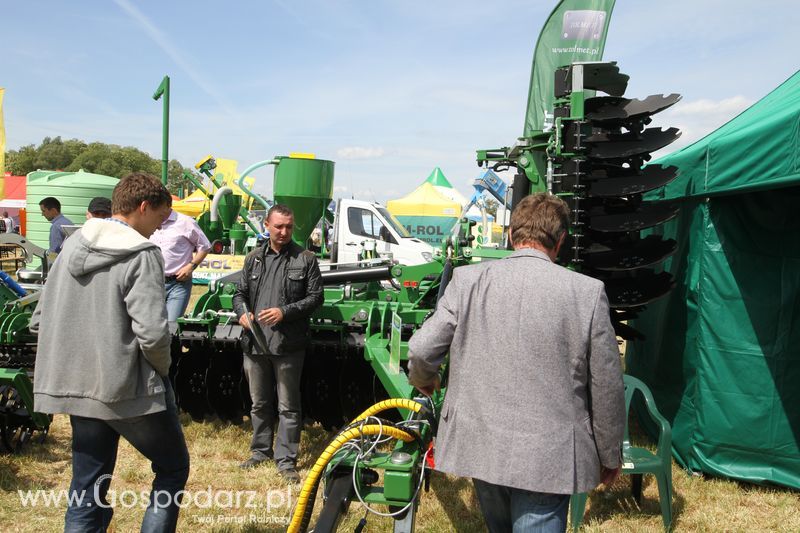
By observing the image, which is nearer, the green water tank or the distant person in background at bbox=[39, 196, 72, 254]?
the distant person in background at bbox=[39, 196, 72, 254]

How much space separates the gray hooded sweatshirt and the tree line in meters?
55.5

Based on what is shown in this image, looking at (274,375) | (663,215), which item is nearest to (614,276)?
(663,215)

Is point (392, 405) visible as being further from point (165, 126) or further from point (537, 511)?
point (165, 126)

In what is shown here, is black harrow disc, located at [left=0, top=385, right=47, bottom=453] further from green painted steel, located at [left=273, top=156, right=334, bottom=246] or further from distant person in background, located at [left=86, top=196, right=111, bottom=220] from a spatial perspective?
green painted steel, located at [left=273, top=156, right=334, bottom=246]

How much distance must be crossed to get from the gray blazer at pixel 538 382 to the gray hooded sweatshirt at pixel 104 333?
3.96ft

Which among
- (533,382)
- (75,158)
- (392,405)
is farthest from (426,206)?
(75,158)

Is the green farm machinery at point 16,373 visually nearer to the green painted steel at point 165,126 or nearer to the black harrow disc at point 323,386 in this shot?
the black harrow disc at point 323,386

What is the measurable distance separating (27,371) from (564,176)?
3682 millimetres

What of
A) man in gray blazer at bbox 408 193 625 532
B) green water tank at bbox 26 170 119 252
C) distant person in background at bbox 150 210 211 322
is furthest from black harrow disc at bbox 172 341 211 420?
green water tank at bbox 26 170 119 252

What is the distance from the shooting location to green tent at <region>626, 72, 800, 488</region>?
4.04 metres

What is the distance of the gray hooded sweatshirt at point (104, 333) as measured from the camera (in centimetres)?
238

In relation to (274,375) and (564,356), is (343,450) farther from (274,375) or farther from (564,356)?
(274,375)

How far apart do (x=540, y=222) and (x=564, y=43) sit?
791 centimetres

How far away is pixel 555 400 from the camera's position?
1863mm
